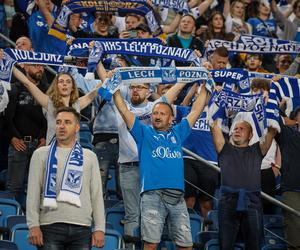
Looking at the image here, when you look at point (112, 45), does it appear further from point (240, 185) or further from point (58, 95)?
point (240, 185)

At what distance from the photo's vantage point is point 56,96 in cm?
1045

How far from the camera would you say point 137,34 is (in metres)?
13.0

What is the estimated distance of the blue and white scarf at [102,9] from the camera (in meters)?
12.5

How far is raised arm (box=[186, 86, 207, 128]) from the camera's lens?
10445 mm

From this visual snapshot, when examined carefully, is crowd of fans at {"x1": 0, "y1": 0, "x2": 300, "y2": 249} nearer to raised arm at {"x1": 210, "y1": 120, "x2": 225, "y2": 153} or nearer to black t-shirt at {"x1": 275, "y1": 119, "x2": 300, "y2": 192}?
black t-shirt at {"x1": 275, "y1": 119, "x2": 300, "y2": 192}

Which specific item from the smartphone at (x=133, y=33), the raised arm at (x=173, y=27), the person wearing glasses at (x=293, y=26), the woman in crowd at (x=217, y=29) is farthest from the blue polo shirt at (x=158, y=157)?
the person wearing glasses at (x=293, y=26)

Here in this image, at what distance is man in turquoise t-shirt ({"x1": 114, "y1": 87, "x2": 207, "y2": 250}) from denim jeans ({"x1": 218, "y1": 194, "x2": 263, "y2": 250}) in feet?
2.23

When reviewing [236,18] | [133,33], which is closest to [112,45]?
[133,33]

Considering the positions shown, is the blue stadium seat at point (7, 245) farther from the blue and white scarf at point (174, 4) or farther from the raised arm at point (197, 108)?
the blue and white scarf at point (174, 4)

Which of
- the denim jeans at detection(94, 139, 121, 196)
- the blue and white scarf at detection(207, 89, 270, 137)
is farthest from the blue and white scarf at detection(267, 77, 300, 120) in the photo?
the denim jeans at detection(94, 139, 121, 196)

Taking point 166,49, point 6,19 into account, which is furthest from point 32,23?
point 166,49

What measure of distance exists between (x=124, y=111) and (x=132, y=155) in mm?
764

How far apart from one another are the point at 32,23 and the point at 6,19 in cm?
112

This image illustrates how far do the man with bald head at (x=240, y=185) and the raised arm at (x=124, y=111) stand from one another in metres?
1.09
